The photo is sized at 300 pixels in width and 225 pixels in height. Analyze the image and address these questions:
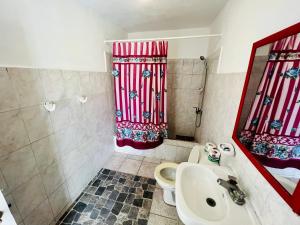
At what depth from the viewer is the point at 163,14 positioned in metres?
1.74

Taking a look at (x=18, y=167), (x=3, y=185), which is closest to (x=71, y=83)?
(x=18, y=167)

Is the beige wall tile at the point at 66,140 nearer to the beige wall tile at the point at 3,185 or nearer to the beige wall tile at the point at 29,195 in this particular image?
the beige wall tile at the point at 29,195

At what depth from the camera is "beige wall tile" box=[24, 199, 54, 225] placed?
3.63 feet

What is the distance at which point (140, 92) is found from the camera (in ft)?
6.46

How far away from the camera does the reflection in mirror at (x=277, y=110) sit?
571 mm

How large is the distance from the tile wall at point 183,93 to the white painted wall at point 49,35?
1425 millimetres

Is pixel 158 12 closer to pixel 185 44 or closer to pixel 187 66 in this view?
pixel 185 44

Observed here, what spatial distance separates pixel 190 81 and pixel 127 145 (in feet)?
5.50

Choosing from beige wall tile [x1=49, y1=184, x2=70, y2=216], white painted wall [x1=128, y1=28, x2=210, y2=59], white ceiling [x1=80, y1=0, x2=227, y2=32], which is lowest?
beige wall tile [x1=49, y1=184, x2=70, y2=216]

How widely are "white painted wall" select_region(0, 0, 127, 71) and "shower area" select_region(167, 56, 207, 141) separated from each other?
4.71 ft

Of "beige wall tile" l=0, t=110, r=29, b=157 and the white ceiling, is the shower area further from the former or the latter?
"beige wall tile" l=0, t=110, r=29, b=157

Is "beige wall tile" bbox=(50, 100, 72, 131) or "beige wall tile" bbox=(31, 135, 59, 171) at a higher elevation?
"beige wall tile" bbox=(50, 100, 72, 131)

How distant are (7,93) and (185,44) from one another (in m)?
2.44

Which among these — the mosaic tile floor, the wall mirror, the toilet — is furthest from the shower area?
the wall mirror
